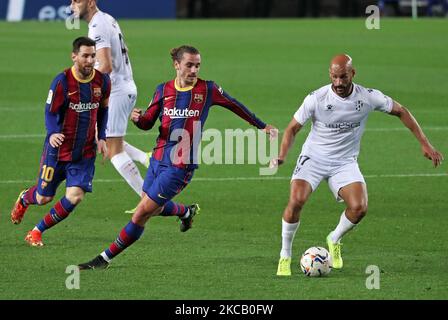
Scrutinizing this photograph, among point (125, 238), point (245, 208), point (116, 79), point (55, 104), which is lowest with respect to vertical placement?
point (125, 238)

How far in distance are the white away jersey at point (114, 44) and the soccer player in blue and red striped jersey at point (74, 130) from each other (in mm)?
1857

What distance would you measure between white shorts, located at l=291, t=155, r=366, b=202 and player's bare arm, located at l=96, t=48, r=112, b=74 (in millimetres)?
3269

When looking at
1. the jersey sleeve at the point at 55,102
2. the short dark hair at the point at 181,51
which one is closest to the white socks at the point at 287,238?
the short dark hair at the point at 181,51

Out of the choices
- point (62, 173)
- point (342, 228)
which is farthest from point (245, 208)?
point (342, 228)

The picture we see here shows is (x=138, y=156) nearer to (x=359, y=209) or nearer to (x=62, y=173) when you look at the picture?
(x=62, y=173)

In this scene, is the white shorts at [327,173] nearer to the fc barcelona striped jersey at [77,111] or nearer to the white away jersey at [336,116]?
the white away jersey at [336,116]

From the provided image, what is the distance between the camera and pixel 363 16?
42.0 meters

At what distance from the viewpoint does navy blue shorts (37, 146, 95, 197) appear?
38.5 feet

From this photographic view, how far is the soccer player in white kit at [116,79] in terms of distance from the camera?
13.8 m

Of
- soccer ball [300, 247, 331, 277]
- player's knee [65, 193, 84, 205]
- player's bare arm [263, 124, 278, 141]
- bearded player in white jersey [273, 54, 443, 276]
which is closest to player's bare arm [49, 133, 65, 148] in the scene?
player's knee [65, 193, 84, 205]

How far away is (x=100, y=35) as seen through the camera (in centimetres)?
1380

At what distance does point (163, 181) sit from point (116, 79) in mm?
3804

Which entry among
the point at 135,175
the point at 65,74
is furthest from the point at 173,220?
the point at 65,74

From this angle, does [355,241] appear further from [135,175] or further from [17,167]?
[17,167]
